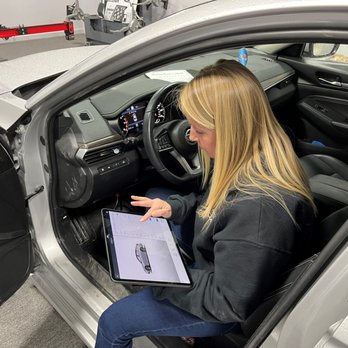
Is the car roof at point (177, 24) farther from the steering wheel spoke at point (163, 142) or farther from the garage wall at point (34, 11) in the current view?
the garage wall at point (34, 11)

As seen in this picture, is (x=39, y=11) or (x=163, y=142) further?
(x=39, y=11)

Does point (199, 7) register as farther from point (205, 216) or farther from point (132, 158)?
point (132, 158)

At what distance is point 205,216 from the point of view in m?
1.00

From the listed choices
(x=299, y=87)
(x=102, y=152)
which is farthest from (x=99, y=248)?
(x=299, y=87)

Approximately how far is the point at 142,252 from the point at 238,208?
0.41 m

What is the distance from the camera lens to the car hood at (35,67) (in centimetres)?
154

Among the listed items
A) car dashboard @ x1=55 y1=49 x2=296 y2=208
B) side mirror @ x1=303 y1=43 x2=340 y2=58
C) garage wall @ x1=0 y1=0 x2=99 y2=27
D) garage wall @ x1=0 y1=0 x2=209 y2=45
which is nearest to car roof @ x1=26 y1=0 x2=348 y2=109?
car dashboard @ x1=55 y1=49 x2=296 y2=208

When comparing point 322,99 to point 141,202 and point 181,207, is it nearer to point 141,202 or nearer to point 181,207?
point 181,207

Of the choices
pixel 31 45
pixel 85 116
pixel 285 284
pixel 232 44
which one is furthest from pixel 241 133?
pixel 31 45

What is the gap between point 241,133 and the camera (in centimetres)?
91

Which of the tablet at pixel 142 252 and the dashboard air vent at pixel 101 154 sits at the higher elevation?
the dashboard air vent at pixel 101 154

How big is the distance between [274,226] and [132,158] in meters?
0.97

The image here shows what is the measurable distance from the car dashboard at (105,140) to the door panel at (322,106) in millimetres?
1100

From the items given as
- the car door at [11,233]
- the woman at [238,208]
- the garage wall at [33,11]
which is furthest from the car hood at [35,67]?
the garage wall at [33,11]
